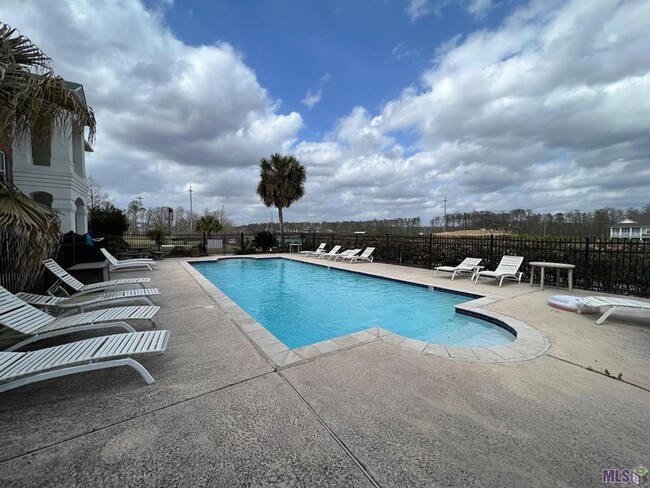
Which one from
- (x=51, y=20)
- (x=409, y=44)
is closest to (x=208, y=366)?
(x=51, y=20)

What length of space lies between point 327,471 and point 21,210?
4.32 meters

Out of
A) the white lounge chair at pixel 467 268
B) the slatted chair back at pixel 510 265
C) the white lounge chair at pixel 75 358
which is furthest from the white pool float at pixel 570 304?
the white lounge chair at pixel 75 358

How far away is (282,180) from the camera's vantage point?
1941 centimetres

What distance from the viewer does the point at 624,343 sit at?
11.5 feet

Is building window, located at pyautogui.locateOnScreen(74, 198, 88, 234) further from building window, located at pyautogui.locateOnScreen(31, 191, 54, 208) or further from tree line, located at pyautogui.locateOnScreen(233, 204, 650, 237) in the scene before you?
tree line, located at pyautogui.locateOnScreen(233, 204, 650, 237)

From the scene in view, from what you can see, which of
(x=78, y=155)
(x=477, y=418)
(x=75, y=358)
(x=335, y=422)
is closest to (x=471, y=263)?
(x=477, y=418)

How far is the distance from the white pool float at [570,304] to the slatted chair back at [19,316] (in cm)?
780

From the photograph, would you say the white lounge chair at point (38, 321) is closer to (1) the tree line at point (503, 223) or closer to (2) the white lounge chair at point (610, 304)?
(2) the white lounge chair at point (610, 304)

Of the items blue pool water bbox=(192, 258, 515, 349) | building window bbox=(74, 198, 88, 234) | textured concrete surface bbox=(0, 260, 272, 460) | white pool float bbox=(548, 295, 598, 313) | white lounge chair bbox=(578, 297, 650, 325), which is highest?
building window bbox=(74, 198, 88, 234)

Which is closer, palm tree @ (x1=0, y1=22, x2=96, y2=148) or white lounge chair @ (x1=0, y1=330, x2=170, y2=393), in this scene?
white lounge chair @ (x1=0, y1=330, x2=170, y2=393)

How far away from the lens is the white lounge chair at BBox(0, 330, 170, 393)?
2.00 metres

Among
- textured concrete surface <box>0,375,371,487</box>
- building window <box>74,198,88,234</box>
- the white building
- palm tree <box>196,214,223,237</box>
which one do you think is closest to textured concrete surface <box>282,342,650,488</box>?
textured concrete surface <box>0,375,371,487</box>

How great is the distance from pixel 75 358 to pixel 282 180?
18.1 metres

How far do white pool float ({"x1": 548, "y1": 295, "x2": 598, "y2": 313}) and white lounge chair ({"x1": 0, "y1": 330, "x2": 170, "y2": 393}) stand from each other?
21.1 ft
